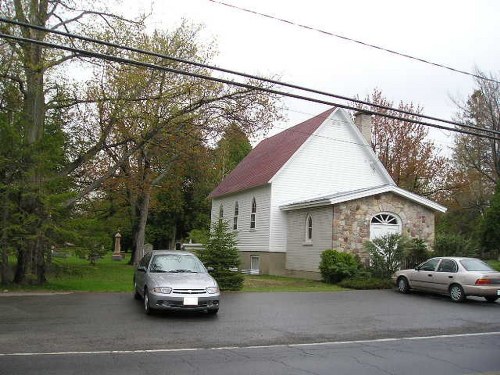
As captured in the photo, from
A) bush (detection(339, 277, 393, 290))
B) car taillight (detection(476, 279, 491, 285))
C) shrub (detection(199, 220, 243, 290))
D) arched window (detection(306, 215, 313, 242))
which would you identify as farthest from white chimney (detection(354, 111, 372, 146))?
car taillight (detection(476, 279, 491, 285))

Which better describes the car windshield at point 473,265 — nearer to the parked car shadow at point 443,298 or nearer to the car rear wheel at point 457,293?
the car rear wheel at point 457,293

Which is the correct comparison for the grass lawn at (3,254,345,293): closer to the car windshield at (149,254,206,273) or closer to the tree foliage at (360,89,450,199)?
the car windshield at (149,254,206,273)

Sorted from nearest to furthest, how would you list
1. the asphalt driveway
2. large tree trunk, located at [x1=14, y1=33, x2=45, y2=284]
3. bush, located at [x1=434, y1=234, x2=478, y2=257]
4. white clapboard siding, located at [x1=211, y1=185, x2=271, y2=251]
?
the asphalt driveway
large tree trunk, located at [x1=14, y1=33, x2=45, y2=284]
bush, located at [x1=434, y1=234, x2=478, y2=257]
white clapboard siding, located at [x1=211, y1=185, x2=271, y2=251]

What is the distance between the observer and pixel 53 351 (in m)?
8.68

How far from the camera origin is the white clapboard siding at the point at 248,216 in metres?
29.6

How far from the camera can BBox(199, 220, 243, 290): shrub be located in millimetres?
19328

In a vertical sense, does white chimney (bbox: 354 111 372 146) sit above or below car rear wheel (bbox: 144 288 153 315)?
above

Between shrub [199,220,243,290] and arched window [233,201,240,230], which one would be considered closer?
shrub [199,220,243,290]

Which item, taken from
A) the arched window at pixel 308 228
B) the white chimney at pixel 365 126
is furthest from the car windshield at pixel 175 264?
the white chimney at pixel 365 126

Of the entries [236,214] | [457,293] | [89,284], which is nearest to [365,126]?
[236,214]

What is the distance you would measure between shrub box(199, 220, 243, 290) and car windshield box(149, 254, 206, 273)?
497cm

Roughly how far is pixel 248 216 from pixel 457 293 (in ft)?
55.1

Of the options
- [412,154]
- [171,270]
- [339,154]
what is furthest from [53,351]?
[412,154]

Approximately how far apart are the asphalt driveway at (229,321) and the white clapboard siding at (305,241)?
7030 mm
